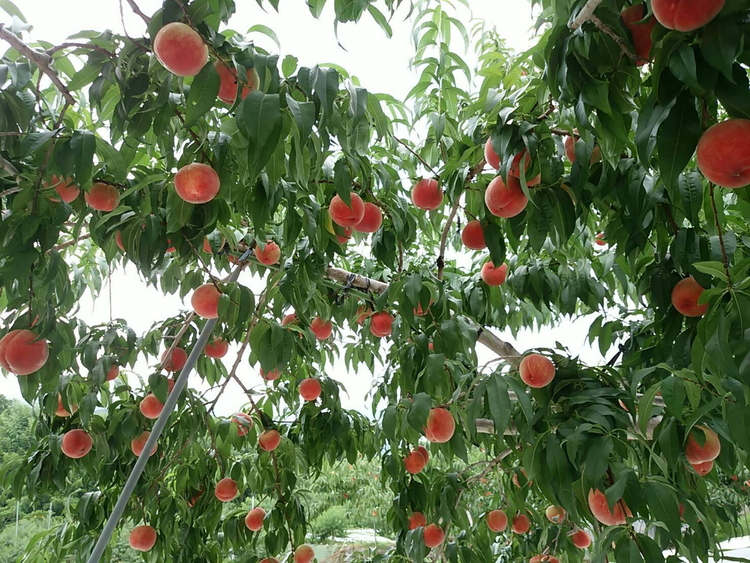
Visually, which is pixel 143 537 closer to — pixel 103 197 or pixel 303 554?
pixel 303 554

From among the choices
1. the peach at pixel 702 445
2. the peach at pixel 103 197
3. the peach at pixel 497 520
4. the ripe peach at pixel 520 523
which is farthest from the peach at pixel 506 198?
the ripe peach at pixel 520 523

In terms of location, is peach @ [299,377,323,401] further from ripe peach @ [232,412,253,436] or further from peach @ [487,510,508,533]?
peach @ [487,510,508,533]

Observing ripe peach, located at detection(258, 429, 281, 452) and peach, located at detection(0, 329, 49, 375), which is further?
ripe peach, located at detection(258, 429, 281, 452)

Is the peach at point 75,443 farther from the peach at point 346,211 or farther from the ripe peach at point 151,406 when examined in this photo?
the peach at point 346,211

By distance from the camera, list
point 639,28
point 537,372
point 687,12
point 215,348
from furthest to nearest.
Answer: point 215,348, point 537,372, point 639,28, point 687,12

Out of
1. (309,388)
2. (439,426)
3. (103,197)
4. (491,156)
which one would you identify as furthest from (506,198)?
(309,388)

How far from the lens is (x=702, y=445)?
0.93 meters

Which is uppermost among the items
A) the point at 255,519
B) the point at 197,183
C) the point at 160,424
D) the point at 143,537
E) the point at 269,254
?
the point at 269,254

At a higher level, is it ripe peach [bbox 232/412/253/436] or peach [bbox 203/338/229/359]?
peach [bbox 203/338/229/359]

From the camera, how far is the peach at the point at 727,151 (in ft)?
1.88

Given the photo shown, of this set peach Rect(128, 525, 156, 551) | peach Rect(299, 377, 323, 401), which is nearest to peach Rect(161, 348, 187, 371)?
peach Rect(299, 377, 323, 401)

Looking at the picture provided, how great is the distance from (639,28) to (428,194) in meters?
0.65

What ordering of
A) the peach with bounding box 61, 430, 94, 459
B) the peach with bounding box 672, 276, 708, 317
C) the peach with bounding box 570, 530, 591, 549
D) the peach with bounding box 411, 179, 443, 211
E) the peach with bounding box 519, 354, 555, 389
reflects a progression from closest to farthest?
the peach with bounding box 672, 276, 708, 317
the peach with bounding box 519, 354, 555, 389
the peach with bounding box 411, 179, 443, 211
the peach with bounding box 61, 430, 94, 459
the peach with bounding box 570, 530, 591, 549

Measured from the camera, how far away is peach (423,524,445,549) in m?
1.66
